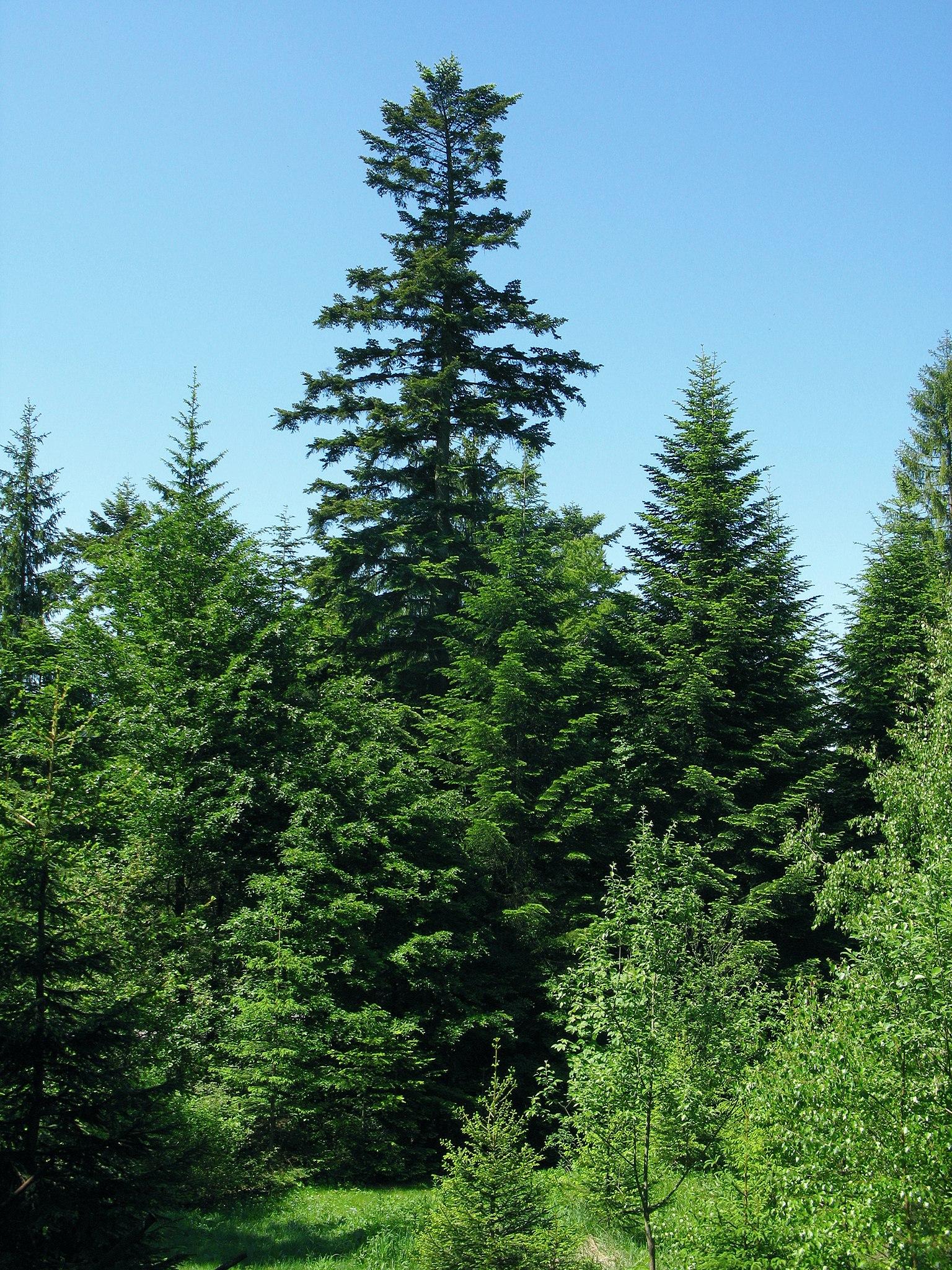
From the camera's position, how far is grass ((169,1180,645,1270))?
40.4 feet

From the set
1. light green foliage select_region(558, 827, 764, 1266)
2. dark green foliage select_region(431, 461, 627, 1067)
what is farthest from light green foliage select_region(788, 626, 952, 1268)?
dark green foliage select_region(431, 461, 627, 1067)

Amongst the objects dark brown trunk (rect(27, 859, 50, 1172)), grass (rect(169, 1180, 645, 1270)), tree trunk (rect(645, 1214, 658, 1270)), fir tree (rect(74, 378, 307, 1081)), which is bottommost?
grass (rect(169, 1180, 645, 1270))

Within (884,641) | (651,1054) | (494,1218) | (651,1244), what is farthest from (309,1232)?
(884,641)

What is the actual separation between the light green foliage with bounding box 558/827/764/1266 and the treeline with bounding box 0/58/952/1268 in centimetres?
7

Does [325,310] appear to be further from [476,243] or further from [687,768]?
[687,768]

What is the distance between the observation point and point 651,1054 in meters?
10.5

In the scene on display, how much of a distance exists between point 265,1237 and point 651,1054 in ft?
22.0

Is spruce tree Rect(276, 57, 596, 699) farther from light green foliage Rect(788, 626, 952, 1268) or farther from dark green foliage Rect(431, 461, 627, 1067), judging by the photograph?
light green foliage Rect(788, 626, 952, 1268)

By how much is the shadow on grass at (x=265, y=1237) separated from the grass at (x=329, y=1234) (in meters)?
0.01

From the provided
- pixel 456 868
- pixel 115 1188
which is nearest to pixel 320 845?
pixel 456 868

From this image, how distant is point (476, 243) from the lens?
27.5m

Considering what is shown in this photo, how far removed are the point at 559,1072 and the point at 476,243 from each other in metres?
21.8

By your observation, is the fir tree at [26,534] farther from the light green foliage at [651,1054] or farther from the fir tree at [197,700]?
the light green foliage at [651,1054]

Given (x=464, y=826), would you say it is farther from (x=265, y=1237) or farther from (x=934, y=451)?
(x=934, y=451)
